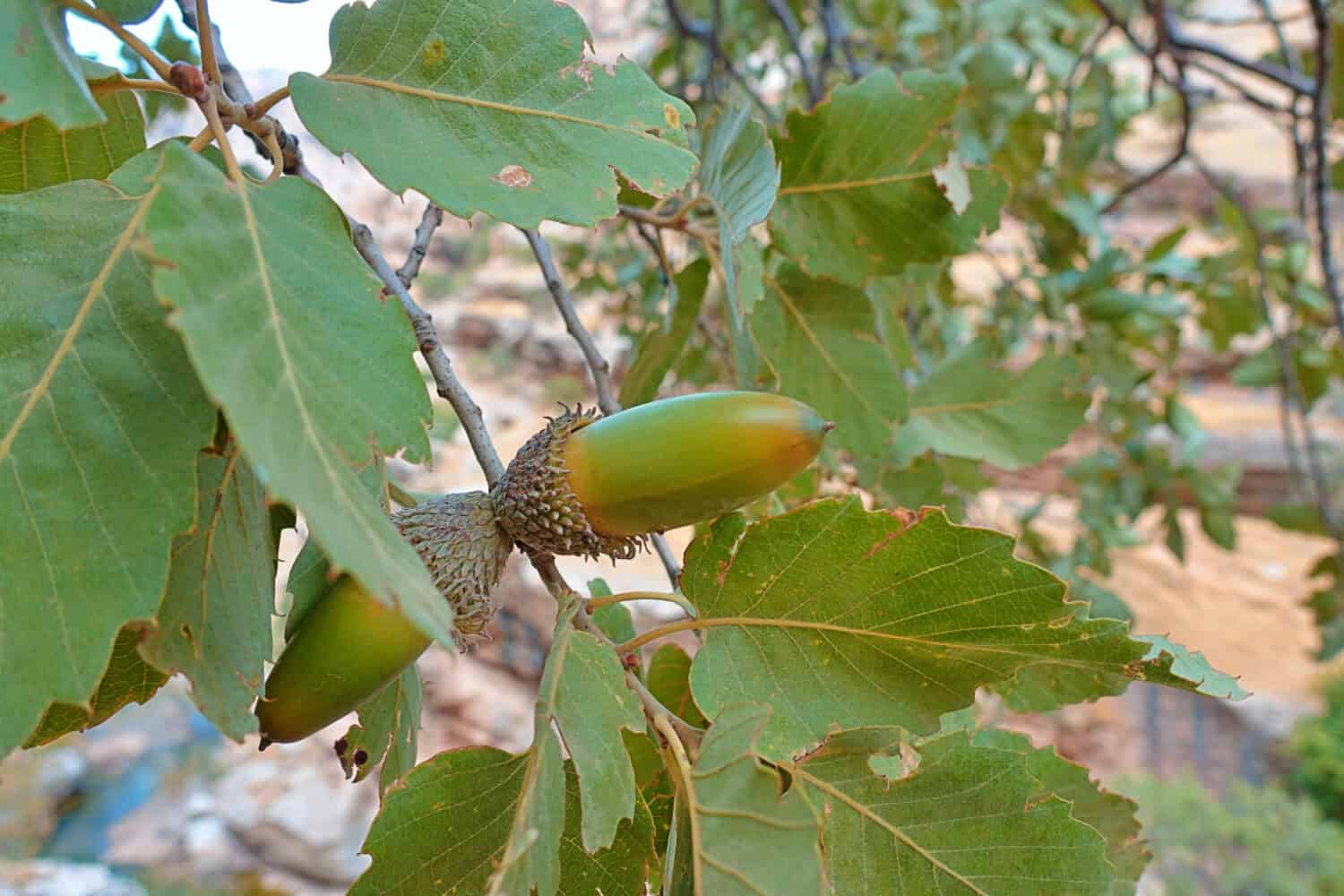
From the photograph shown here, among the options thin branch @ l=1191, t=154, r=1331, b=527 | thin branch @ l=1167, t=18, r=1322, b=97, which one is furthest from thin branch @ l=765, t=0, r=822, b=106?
thin branch @ l=1191, t=154, r=1331, b=527

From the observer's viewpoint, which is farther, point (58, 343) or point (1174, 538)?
point (1174, 538)

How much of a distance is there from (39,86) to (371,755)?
1.88 feet

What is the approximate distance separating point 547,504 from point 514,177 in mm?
255

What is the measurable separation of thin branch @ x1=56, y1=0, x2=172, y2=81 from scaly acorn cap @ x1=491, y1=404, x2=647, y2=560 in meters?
0.38

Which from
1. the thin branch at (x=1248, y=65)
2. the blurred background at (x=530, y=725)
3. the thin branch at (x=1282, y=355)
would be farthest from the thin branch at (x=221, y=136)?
the blurred background at (x=530, y=725)

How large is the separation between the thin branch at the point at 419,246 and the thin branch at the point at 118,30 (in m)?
0.25

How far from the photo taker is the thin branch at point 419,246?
0.89m

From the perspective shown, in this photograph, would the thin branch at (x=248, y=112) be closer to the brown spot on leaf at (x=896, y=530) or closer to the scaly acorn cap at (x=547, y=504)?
the scaly acorn cap at (x=547, y=504)

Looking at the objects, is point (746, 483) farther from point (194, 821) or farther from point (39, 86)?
point (194, 821)

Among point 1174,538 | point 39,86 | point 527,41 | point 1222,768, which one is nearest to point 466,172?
point 527,41

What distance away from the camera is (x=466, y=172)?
698 mm

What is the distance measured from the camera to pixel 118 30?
2.11 feet

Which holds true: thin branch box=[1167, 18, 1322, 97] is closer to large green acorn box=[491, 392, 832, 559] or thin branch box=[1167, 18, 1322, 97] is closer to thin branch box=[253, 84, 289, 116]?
large green acorn box=[491, 392, 832, 559]

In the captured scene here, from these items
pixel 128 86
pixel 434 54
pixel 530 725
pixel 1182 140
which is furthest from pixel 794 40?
pixel 530 725
